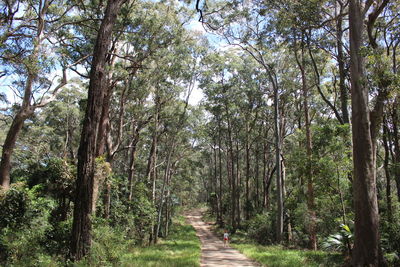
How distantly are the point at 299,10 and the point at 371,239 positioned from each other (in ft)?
28.2

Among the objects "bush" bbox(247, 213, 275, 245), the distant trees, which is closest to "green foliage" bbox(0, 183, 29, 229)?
the distant trees

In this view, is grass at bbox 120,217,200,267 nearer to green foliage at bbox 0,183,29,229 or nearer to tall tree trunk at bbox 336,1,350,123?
green foliage at bbox 0,183,29,229

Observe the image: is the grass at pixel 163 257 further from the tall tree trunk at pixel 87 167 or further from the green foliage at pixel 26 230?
the green foliage at pixel 26 230

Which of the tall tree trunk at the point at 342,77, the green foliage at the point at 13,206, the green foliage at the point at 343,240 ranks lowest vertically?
the green foliage at the point at 343,240

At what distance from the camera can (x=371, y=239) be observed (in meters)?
7.39

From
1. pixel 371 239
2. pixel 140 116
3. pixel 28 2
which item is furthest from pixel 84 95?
pixel 371 239

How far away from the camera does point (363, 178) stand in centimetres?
775

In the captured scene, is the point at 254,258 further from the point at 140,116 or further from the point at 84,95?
the point at 84,95

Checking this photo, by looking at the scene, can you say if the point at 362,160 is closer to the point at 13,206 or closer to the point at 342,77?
the point at 342,77

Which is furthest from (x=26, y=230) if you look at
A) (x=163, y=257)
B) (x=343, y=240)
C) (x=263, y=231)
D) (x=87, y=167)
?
(x=263, y=231)

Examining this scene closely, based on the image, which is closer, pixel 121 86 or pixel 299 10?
pixel 299 10

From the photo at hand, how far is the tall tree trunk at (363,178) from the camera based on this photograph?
24.3ft

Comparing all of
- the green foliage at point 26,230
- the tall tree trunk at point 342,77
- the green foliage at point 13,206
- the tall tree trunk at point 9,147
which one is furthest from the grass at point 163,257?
the tall tree trunk at point 342,77

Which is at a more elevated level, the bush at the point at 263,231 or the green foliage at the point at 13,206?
the green foliage at the point at 13,206
